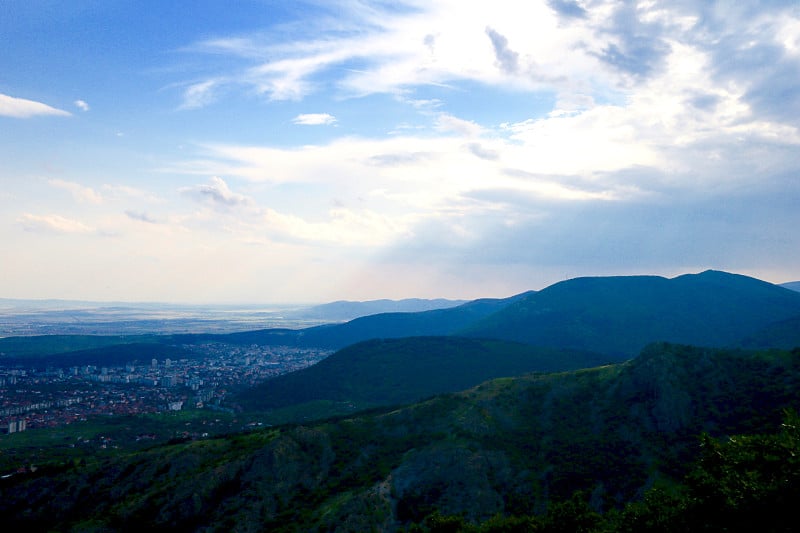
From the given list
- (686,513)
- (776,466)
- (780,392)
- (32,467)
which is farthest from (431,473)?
(32,467)

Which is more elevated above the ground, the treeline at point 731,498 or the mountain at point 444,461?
the treeline at point 731,498

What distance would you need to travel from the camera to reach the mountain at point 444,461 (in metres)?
77.9

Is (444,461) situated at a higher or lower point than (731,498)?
lower

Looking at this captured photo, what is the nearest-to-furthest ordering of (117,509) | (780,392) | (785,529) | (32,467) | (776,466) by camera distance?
(785,529) → (776,466) → (117,509) → (780,392) → (32,467)

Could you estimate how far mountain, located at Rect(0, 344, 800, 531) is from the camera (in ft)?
256

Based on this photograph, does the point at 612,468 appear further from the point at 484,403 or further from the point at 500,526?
the point at 500,526

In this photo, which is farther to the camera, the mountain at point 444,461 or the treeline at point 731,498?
the mountain at point 444,461

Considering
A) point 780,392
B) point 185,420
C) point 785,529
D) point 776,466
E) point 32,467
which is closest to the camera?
point 785,529

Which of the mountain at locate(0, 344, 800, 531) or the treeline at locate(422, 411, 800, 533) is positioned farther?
the mountain at locate(0, 344, 800, 531)

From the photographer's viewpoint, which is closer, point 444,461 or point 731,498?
point 731,498

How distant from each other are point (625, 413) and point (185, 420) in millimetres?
155865

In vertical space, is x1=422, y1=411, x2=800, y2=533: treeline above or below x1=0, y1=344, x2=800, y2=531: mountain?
above

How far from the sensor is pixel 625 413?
102m

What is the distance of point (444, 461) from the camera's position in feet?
289
